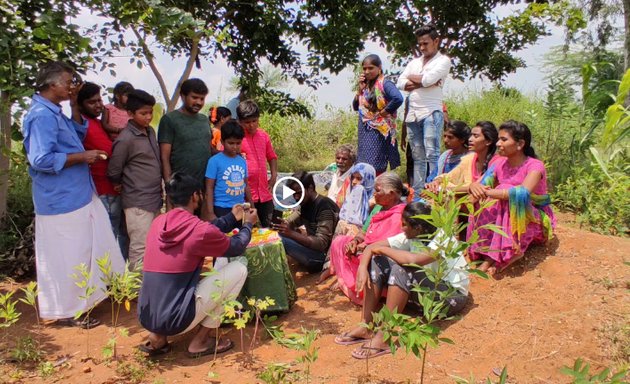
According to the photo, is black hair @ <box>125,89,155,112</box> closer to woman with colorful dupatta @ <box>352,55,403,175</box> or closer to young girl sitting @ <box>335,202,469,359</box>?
young girl sitting @ <box>335,202,469,359</box>

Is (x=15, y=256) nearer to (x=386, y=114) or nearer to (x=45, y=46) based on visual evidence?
(x=45, y=46)

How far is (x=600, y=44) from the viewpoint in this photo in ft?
43.0

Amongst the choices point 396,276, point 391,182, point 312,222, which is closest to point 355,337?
point 396,276

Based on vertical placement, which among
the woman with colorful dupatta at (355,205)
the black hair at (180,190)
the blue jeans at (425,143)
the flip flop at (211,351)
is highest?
the blue jeans at (425,143)

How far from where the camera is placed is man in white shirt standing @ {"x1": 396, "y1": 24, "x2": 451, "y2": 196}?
4703mm

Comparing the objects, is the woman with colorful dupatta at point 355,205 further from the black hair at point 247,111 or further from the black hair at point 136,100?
the black hair at point 136,100

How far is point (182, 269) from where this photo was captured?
9.85ft

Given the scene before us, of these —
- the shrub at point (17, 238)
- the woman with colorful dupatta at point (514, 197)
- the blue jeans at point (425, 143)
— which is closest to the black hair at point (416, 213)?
the woman with colorful dupatta at point (514, 197)

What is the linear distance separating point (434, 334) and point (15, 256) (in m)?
3.79

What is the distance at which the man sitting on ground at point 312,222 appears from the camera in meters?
4.35

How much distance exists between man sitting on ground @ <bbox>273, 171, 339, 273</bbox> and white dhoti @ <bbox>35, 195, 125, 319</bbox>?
150 centimetres

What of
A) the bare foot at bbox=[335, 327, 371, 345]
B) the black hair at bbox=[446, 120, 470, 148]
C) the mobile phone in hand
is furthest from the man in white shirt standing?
the bare foot at bbox=[335, 327, 371, 345]

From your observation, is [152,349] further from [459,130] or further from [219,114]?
[459,130]

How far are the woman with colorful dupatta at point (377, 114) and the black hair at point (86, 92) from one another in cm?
228
